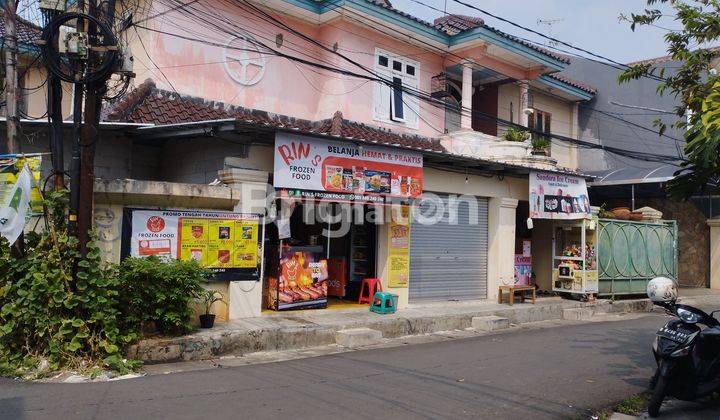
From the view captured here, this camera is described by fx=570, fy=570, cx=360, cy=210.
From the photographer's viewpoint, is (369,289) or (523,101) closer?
(369,289)

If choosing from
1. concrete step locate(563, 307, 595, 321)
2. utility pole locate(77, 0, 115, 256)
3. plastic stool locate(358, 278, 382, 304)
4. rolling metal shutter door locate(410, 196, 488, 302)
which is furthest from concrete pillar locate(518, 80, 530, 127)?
utility pole locate(77, 0, 115, 256)

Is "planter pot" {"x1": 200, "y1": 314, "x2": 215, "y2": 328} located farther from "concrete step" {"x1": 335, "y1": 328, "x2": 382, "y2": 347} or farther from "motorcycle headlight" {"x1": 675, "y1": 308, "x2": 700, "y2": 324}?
"motorcycle headlight" {"x1": 675, "y1": 308, "x2": 700, "y2": 324}

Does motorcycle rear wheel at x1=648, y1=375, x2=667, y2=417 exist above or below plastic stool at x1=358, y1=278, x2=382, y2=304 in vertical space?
below

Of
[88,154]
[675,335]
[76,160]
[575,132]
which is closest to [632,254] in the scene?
[575,132]

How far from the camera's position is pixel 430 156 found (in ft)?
39.4

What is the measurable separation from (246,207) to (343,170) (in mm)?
1946

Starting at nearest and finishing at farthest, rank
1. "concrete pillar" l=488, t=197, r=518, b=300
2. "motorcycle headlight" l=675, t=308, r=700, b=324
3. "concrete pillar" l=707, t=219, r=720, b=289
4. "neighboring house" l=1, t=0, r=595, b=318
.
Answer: "motorcycle headlight" l=675, t=308, r=700, b=324, "neighboring house" l=1, t=0, r=595, b=318, "concrete pillar" l=488, t=197, r=518, b=300, "concrete pillar" l=707, t=219, r=720, b=289

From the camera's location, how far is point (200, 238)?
9.04m

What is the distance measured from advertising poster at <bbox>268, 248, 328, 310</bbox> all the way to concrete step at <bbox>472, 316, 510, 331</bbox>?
10.1 ft

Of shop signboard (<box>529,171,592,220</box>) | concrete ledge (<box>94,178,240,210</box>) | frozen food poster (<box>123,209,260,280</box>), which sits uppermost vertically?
shop signboard (<box>529,171,592,220</box>)

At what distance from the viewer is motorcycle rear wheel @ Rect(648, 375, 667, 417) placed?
18.4 ft

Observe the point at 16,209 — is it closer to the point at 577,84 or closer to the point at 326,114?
the point at 326,114

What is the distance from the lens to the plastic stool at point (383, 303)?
1131 cm

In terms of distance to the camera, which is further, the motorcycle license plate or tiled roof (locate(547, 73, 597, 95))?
tiled roof (locate(547, 73, 597, 95))
